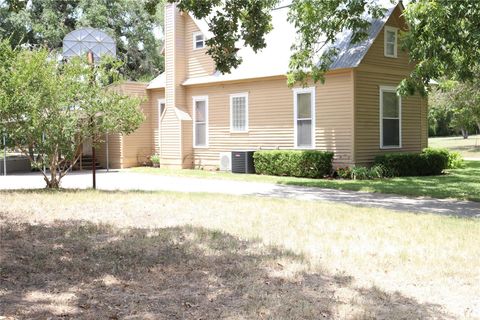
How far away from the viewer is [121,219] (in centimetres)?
969

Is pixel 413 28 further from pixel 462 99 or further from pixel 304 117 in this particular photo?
pixel 462 99

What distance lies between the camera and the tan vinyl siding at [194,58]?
2442 centimetres

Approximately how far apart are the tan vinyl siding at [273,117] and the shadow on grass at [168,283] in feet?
39.8

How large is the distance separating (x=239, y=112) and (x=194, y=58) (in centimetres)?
383

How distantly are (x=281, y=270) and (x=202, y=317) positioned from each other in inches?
67.3

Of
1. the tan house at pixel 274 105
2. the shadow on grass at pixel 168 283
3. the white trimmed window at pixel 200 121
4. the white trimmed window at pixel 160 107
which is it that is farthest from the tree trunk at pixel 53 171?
the white trimmed window at pixel 160 107

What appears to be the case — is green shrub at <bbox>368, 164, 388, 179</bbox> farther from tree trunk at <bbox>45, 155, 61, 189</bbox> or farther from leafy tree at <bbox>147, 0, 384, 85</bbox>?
tree trunk at <bbox>45, 155, 61, 189</bbox>

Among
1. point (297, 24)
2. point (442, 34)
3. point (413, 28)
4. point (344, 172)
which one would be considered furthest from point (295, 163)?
point (442, 34)

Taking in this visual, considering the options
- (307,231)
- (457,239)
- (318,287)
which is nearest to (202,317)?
(318,287)

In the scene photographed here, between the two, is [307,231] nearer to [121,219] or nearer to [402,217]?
[402,217]

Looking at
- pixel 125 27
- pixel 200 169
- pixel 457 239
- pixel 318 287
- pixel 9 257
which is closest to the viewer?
pixel 318 287

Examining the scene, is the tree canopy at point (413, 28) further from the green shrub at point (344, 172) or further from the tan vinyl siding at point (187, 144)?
the tan vinyl siding at point (187, 144)

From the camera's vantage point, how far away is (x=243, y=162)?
72.0 feet

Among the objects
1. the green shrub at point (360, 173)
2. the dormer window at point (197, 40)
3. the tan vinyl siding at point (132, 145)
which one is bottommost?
the green shrub at point (360, 173)
